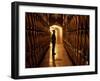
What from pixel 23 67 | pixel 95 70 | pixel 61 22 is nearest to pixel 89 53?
pixel 95 70

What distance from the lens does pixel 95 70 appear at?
1.67 meters

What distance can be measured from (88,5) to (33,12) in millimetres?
318

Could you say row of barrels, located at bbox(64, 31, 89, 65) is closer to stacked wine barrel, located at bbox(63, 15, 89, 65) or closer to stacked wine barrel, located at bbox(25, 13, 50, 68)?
stacked wine barrel, located at bbox(63, 15, 89, 65)

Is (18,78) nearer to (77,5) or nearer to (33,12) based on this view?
(33,12)

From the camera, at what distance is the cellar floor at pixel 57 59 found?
1.55m

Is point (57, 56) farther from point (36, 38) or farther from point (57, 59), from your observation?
point (36, 38)

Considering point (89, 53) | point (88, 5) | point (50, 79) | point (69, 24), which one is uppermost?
A: point (88, 5)

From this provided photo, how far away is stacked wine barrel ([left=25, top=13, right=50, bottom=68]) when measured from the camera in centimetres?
150

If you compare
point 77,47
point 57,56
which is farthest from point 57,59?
point 77,47

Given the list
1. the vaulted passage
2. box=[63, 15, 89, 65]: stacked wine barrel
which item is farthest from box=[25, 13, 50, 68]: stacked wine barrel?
box=[63, 15, 89, 65]: stacked wine barrel

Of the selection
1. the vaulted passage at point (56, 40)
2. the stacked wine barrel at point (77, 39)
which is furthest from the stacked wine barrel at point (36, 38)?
the stacked wine barrel at point (77, 39)

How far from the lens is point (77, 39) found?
1620mm

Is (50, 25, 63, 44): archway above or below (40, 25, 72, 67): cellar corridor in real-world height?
above

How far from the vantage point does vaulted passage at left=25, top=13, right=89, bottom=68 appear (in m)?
1.51
